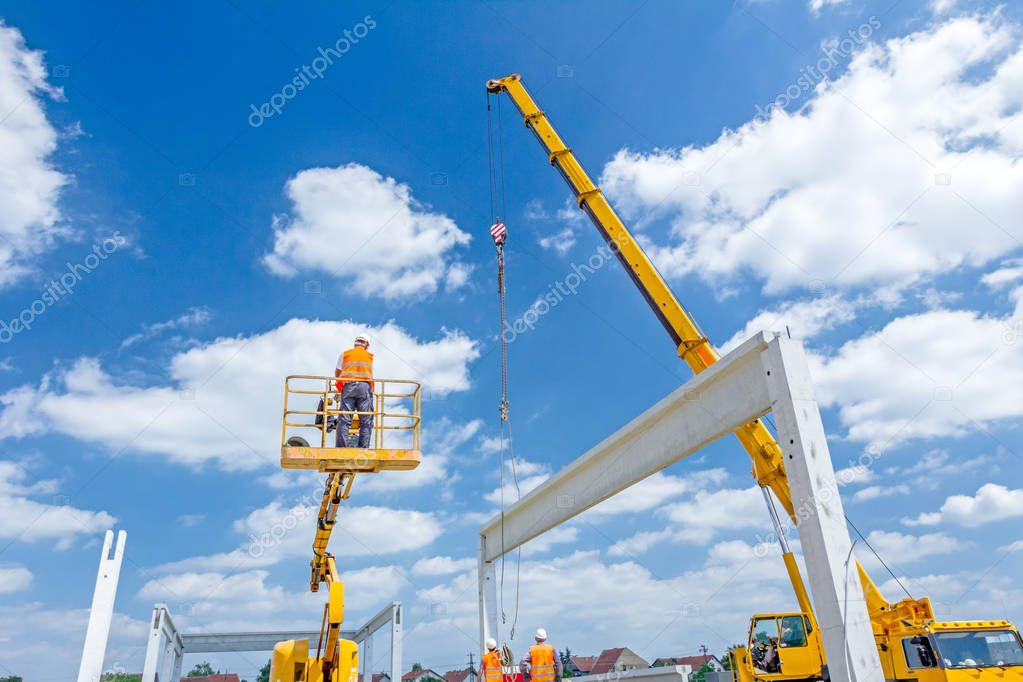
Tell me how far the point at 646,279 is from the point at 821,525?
996cm

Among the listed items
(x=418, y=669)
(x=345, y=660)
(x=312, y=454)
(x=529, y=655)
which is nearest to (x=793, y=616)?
(x=529, y=655)

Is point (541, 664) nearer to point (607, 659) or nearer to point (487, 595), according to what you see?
point (487, 595)

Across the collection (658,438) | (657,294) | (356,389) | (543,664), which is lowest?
(543,664)

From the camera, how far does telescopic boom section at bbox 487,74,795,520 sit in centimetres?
1405

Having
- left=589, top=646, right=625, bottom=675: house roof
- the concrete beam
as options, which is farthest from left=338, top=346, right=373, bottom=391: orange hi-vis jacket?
left=589, top=646, right=625, bottom=675: house roof

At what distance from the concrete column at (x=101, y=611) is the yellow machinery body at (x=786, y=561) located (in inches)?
265

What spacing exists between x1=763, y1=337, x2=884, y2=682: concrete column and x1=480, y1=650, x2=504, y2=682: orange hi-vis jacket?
18.0ft

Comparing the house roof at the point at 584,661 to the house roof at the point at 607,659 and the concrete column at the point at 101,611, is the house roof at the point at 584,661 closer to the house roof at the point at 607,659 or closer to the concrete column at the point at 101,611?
the house roof at the point at 607,659

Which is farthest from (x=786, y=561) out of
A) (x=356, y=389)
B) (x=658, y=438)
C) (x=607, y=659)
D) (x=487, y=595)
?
(x=607, y=659)

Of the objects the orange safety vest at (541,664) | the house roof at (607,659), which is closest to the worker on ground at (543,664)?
Answer: the orange safety vest at (541,664)

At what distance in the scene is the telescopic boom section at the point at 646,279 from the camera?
14.1 metres

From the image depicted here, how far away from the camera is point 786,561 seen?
47.0ft

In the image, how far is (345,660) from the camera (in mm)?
11133

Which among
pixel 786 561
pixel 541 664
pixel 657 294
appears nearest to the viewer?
pixel 541 664
